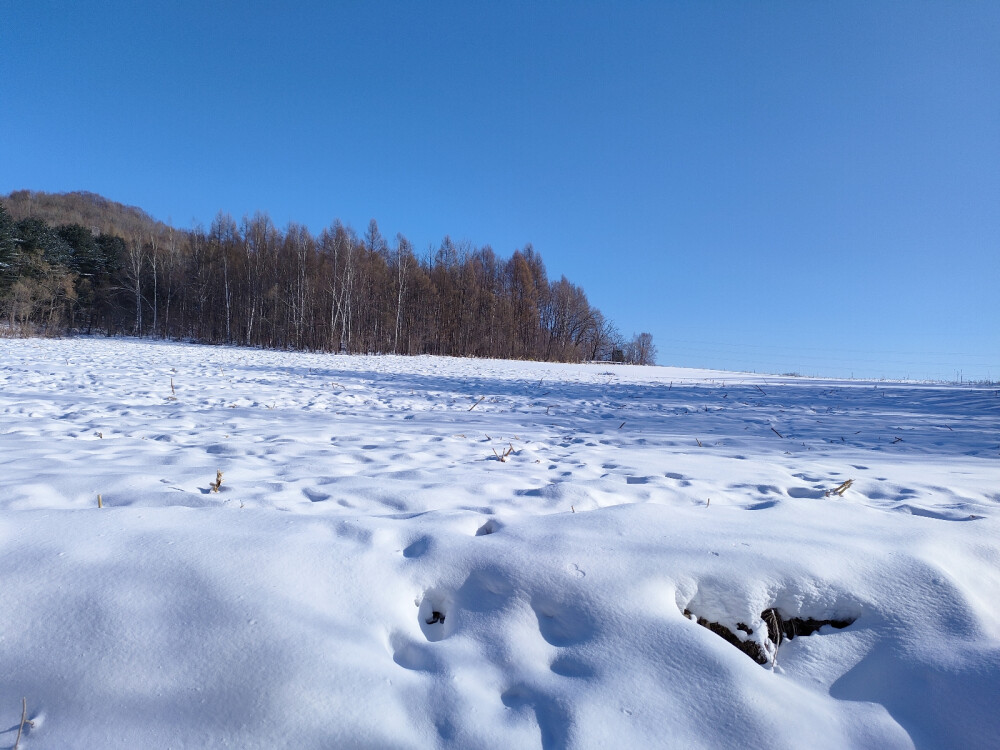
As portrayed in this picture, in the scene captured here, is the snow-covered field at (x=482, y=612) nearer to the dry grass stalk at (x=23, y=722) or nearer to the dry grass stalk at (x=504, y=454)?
the dry grass stalk at (x=23, y=722)

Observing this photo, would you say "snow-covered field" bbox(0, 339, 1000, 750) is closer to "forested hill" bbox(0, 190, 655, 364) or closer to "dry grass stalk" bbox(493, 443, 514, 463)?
"dry grass stalk" bbox(493, 443, 514, 463)

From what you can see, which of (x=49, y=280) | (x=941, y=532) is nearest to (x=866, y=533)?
(x=941, y=532)

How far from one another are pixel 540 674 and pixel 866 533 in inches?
61.0

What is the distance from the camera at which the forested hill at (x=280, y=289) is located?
1135 inches

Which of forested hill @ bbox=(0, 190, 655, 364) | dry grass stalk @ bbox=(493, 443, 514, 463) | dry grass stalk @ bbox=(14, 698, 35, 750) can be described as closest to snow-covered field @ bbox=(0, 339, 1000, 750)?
dry grass stalk @ bbox=(14, 698, 35, 750)

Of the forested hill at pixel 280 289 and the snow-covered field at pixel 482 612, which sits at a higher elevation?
the forested hill at pixel 280 289

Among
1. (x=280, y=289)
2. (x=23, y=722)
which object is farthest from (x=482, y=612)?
(x=280, y=289)

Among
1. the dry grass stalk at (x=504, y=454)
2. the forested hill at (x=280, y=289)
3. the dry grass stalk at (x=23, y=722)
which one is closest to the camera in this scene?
the dry grass stalk at (x=23, y=722)

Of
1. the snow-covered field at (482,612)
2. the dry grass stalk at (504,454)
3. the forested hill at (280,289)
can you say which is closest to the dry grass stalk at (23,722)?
the snow-covered field at (482,612)

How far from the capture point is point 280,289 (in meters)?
30.6

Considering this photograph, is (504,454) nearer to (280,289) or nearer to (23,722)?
(23,722)

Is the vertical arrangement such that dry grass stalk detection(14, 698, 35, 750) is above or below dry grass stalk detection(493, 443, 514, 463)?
below

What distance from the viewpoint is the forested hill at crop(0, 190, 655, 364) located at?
2883 cm

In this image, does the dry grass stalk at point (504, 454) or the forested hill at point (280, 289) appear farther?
the forested hill at point (280, 289)
